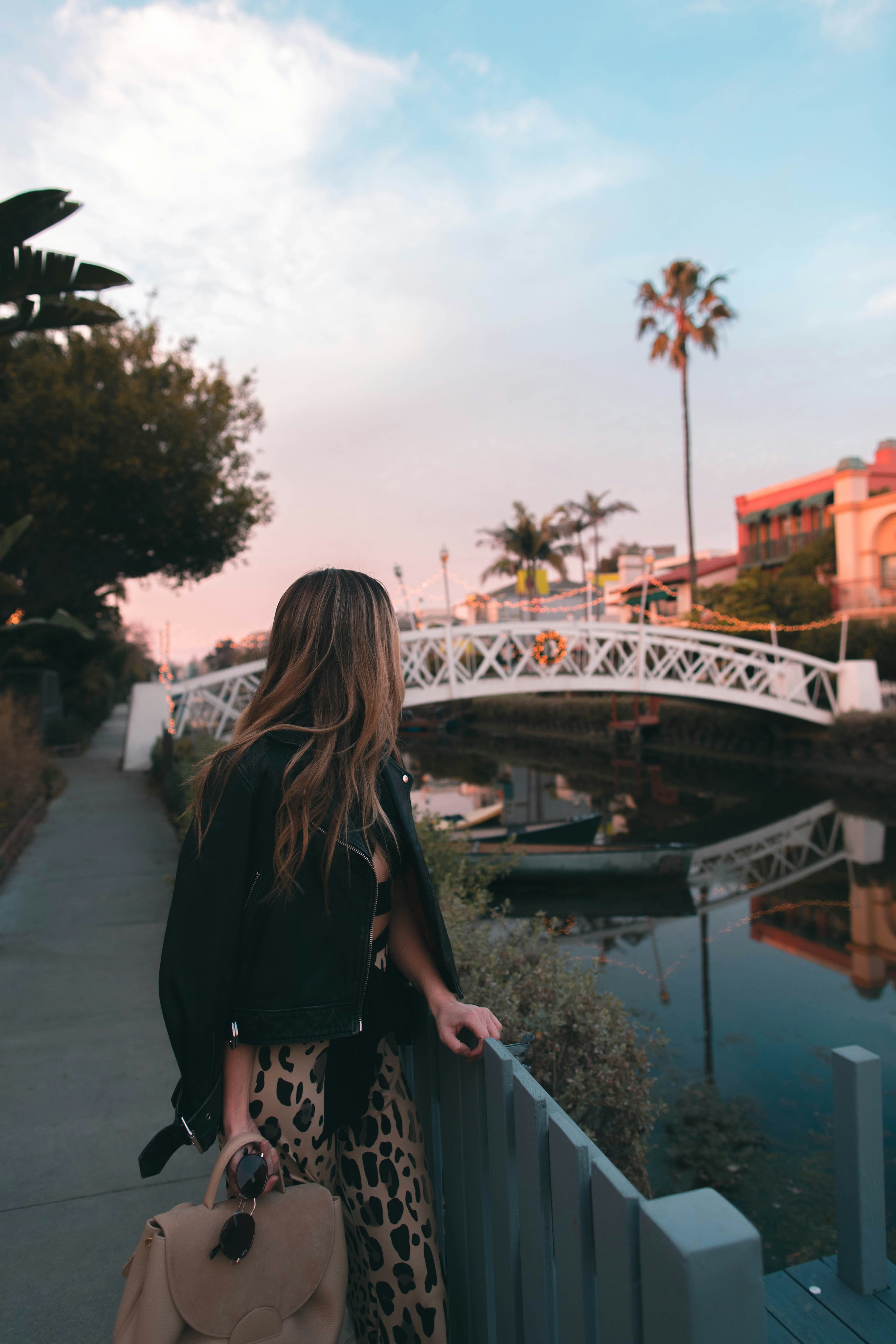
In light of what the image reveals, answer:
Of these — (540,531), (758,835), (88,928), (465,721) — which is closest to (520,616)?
(465,721)

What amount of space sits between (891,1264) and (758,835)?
12.3 m

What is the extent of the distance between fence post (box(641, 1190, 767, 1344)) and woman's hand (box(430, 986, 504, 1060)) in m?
0.56

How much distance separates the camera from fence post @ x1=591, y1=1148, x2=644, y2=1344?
109 cm

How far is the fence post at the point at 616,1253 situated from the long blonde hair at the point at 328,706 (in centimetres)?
66

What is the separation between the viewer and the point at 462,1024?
62.2 inches

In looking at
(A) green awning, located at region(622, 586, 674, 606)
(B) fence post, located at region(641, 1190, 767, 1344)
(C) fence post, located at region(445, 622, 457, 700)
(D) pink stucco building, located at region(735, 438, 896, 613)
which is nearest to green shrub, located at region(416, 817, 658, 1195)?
(B) fence post, located at region(641, 1190, 767, 1344)

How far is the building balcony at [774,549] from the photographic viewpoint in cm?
3106

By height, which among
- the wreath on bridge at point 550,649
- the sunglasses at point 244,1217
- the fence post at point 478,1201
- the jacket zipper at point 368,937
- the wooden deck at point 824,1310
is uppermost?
the wreath on bridge at point 550,649

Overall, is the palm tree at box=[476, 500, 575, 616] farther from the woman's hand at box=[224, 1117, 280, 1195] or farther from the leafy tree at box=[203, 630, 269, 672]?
the woman's hand at box=[224, 1117, 280, 1195]

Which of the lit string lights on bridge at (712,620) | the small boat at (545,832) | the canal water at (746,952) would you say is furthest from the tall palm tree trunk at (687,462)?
the small boat at (545,832)

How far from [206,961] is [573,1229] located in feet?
2.39

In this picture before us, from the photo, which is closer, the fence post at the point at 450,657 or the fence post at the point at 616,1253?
the fence post at the point at 616,1253

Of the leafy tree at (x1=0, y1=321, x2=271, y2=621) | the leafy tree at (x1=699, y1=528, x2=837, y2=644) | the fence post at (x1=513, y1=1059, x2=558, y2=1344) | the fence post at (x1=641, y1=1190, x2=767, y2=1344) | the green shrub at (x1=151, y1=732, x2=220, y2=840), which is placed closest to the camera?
the fence post at (x1=641, y1=1190, x2=767, y2=1344)

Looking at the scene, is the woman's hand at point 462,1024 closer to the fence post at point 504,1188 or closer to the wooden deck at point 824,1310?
the fence post at point 504,1188
